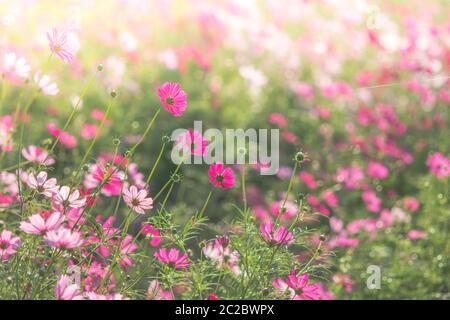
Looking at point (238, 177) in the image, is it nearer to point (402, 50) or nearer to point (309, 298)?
point (402, 50)

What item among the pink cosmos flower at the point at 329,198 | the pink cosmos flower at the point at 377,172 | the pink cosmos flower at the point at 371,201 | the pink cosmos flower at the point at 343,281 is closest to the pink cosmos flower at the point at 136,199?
the pink cosmos flower at the point at 343,281

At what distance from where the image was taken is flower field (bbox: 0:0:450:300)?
121cm

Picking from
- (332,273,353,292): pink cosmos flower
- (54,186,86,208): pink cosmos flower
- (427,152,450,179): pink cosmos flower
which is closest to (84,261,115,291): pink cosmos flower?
(54,186,86,208): pink cosmos flower

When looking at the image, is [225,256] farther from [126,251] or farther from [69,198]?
[69,198]

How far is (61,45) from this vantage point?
1.14 meters

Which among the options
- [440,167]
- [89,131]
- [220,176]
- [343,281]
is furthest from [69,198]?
[440,167]

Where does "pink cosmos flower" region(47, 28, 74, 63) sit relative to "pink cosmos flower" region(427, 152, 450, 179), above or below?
below

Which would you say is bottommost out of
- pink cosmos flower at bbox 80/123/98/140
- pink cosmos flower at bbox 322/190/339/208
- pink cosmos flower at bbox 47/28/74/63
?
pink cosmos flower at bbox 47/28/74/63

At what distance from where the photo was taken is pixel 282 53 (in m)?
3.28

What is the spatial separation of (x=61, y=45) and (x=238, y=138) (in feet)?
4.71

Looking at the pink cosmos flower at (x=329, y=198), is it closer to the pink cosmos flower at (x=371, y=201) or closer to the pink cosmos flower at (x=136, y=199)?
the pink cosmos flower at (x=371, y=201)

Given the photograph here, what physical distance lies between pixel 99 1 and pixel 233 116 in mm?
1426

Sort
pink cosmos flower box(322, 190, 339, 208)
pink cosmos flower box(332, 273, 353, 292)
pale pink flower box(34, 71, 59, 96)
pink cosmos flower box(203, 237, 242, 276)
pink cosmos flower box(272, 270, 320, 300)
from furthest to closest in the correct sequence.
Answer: pink cosmos flower box(322, 190, 339, 208) < pink cosmos flower box(332, 273, 353, 292) < pale pink flower box(34, 71, 59, 96) < pink cosmos flower box(203, 237, 242, 276) < pink cosmos flower box(272, 270, 320, 300)

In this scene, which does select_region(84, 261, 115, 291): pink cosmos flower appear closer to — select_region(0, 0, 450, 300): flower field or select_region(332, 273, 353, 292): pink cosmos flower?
select_region(0, 0, 450, 300): flower field
